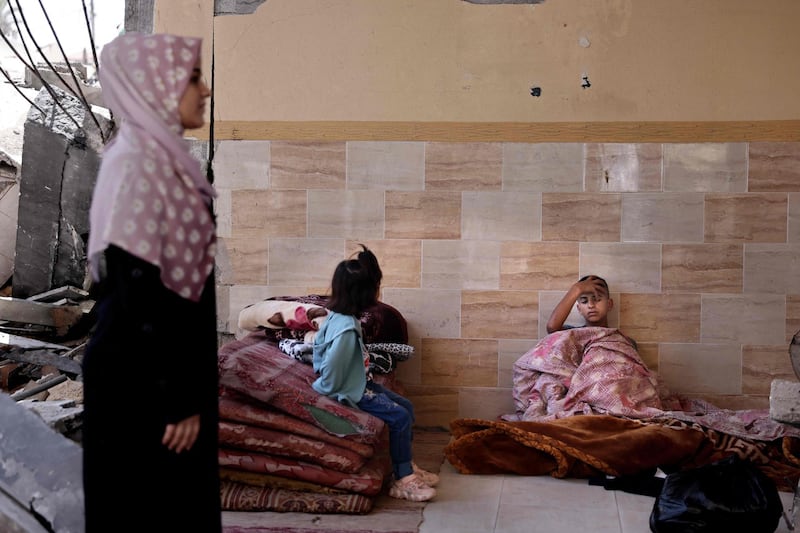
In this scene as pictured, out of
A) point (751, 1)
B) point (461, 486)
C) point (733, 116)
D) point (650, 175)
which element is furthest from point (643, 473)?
point (751, 1)

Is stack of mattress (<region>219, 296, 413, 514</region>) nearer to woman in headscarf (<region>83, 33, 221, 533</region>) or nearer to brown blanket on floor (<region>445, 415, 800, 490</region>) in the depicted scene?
brown blanket on floor (<region>445, 415, 800, 490</region>)

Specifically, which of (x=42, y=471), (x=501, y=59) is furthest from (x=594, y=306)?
(x=42, y=471)

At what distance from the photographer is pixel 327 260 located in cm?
556

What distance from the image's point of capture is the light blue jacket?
3.96 metres

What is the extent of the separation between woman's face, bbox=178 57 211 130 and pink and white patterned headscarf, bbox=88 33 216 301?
0.02 meters

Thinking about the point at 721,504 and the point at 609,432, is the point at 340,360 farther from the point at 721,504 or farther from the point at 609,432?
the point at 721,504

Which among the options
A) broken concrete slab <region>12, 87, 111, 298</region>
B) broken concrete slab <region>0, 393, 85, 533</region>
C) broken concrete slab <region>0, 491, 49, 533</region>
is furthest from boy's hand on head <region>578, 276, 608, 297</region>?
broken concrete slab <region>12, 87, 111, 298</region>

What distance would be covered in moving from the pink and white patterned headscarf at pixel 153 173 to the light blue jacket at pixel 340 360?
66.7 inches

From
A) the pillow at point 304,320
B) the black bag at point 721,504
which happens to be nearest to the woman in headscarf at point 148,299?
the black bag at point 721,504

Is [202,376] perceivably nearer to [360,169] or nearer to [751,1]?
[360,169]

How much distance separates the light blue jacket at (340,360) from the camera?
13.0 ft

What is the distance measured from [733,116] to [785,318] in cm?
118

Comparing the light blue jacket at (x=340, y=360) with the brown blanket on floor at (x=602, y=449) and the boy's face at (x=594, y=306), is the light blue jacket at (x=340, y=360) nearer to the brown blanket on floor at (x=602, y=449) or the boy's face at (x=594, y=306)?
the brown blanket on floor at (x=602, y=449)

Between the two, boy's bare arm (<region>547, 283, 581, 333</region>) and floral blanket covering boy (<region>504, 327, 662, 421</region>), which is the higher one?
boy's bare arm (<region>547, 283, 581, 333</region>)
